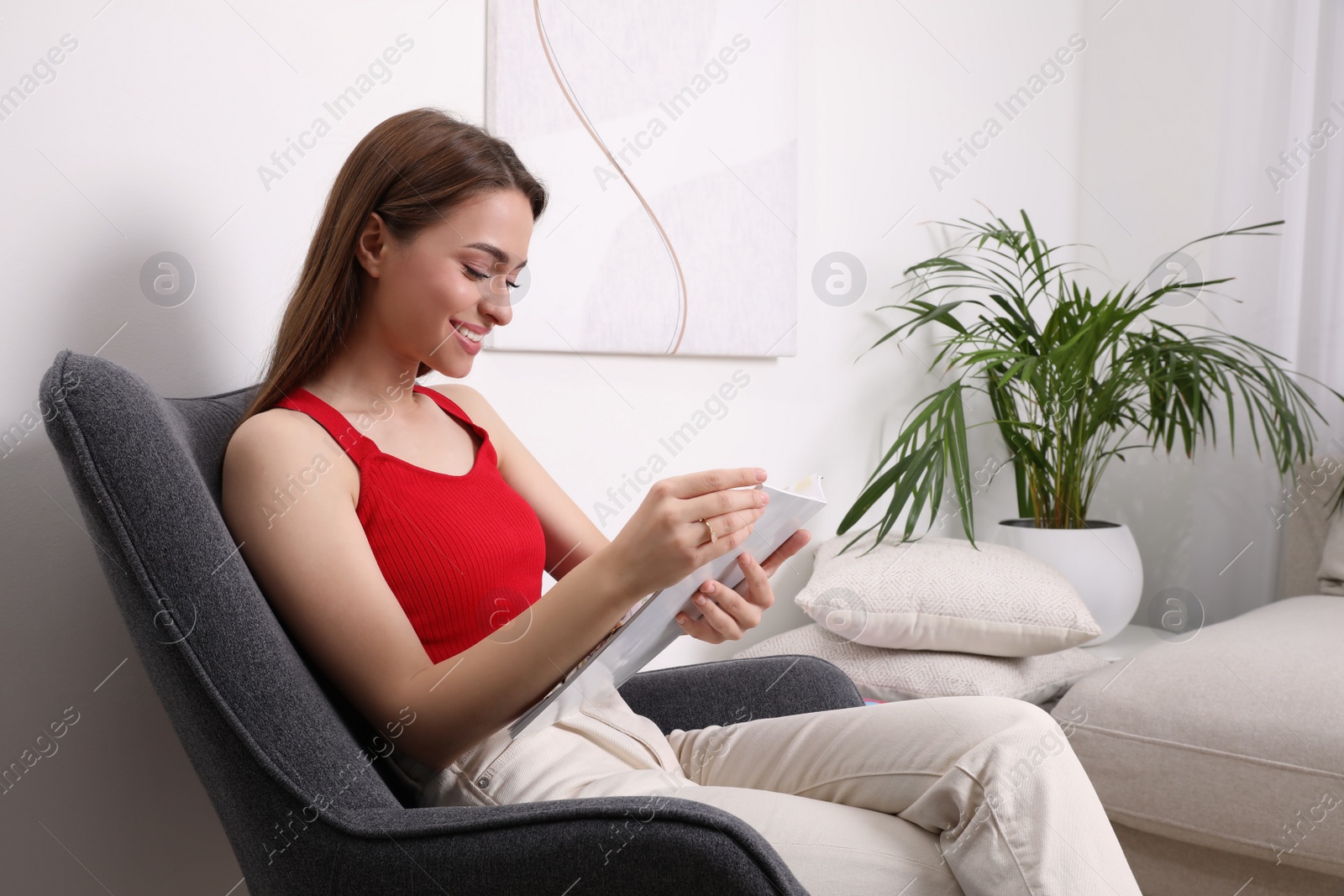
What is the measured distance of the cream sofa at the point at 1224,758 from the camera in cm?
136

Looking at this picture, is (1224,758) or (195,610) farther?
(1224,758)

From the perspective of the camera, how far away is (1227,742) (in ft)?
4.67

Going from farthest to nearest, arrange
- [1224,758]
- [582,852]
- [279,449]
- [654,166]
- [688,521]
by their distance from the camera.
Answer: [654,166], [1224,758], [279,449], [688,521], [582,852]

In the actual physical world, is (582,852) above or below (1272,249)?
below

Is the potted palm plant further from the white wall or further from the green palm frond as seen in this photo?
the white wall

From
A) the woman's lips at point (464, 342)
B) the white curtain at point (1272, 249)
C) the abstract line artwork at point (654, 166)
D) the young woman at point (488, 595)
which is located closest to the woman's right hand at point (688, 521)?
the young woman at point (488, 595)

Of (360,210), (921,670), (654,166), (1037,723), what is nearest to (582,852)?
(1037,723)

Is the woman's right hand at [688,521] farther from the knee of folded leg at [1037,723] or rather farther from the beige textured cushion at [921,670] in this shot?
the beige textured cushion at [921,670]

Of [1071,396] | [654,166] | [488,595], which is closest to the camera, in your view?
[488,595]

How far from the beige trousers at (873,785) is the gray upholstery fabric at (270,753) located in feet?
0.15

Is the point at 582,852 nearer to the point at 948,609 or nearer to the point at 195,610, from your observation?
the point at 195,610

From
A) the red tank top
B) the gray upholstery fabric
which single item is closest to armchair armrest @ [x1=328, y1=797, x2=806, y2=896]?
the gray upholstery fabric

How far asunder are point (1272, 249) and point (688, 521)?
229 cm

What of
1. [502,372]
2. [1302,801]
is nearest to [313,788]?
[502,372]
